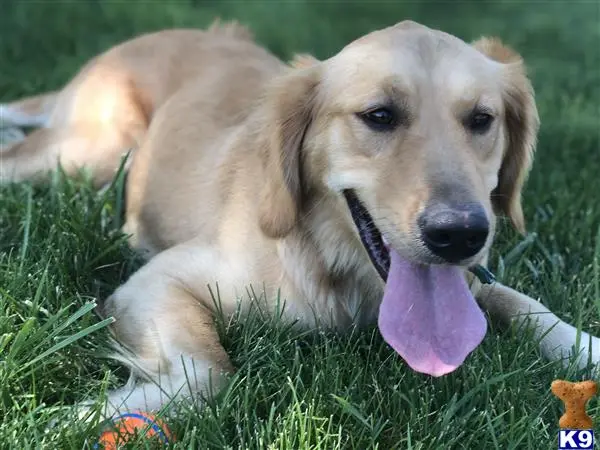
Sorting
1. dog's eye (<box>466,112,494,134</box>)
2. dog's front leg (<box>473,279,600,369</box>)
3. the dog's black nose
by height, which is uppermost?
dog's eye (<box>466,112,494,134</box>)

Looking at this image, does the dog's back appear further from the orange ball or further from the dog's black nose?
the orange ball

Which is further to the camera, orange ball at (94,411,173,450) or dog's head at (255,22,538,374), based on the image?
dog's head at (255,22,538,374)

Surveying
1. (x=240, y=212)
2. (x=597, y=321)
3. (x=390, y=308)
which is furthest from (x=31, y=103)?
(x=597, y=321)

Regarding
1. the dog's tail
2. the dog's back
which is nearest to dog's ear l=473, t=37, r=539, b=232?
the dog's back

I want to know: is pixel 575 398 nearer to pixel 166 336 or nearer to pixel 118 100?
pixel 166 336

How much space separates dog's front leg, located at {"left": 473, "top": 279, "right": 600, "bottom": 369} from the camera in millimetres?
2807

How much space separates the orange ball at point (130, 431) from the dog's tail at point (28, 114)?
2818mm

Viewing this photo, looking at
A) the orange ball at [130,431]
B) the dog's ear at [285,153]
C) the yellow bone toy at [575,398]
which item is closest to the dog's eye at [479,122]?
the dog's ear at [285,153]

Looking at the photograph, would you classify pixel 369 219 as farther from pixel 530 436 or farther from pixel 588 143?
pixel 588 143

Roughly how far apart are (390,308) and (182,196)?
129 centimetres

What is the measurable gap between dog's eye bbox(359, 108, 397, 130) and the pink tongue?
1.30 ft

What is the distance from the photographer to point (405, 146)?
8.35ft

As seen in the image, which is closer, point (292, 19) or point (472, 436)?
point (472, 436)

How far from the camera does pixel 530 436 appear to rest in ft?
7.45
